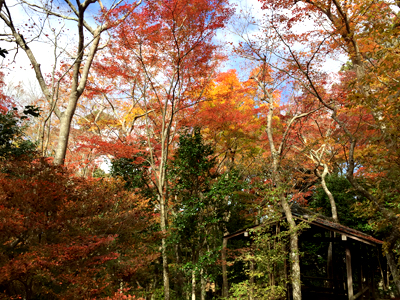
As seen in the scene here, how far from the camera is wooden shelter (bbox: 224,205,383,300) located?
26.6 ft

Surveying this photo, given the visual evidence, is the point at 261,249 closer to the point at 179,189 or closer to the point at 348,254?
the point at 348,254

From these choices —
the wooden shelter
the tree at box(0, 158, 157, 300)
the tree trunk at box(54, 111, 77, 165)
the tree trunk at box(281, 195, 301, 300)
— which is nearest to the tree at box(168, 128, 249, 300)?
the wooden shelter

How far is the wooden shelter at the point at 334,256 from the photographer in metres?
8.12

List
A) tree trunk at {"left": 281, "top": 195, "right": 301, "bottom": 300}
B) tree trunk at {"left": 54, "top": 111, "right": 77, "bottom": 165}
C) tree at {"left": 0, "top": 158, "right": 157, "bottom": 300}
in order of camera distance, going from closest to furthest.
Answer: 1. tree at {"left": 0, "top": 158, "right": 157, "bottom": 300}
2. tree trunk at {"left": 54, "top": 111, "right": 77, "bottom": 165}
3. tree trunk at {"left": 281, "top": 195, "right": 301, "bottom": 300}

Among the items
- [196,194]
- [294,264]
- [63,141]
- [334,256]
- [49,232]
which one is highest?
[63,141]

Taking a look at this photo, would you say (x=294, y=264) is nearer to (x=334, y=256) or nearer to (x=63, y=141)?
(x=334, y=256)

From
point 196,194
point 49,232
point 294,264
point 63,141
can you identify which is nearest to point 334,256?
point 294,264

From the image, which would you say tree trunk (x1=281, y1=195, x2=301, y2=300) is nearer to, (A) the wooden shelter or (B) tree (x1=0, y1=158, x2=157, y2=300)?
(A) the wooden shelter

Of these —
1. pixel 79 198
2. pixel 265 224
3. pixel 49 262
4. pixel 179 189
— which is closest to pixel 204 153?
pixel 179 189

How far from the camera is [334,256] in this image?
1180cm

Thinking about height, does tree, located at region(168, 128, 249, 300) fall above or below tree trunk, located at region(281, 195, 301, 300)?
above

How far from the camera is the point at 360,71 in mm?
6617

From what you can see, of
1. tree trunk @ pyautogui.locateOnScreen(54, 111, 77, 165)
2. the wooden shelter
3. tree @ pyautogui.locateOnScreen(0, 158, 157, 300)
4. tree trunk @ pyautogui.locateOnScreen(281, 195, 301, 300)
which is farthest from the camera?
the wooden shelter

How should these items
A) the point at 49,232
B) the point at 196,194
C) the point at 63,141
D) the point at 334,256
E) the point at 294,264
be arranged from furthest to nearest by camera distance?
the point at 334,256, the point at 196,194, the point at 294,264, the point at 63,141, the point at 49,232
